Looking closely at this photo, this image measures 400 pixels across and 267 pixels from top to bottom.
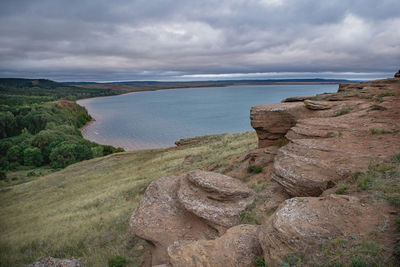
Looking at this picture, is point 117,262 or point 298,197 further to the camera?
point 117,262

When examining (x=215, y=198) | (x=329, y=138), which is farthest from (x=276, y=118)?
(x=215, y=198)

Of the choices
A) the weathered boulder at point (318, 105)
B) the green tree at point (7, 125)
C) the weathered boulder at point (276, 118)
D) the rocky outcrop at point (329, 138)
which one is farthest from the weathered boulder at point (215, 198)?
the green tree at point (7, 125)

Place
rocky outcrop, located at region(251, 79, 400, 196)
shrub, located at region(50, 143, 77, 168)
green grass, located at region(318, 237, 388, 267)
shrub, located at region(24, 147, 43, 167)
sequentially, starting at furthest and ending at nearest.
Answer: shrub, located at region(24, 147, 43, 167) → shrub, located at region(50, 143, 77, 168) → rocky outcrop, located at region(251, 79, 400, 196) → green grass, located at region(318, 237, 388, 267)

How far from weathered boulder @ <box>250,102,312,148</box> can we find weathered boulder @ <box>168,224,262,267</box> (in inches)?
380

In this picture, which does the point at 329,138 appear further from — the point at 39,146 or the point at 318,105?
the point at 39,146

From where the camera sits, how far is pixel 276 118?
612 inches

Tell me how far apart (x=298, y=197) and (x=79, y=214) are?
789 inches

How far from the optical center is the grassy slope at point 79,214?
13.4 m

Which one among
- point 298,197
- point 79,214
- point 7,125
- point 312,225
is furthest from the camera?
point 7,125

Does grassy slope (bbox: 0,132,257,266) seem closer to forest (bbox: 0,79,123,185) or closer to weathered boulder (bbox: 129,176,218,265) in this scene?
weathered boulder (bbox: 129,176,218,265)

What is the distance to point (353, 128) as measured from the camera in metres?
11.4

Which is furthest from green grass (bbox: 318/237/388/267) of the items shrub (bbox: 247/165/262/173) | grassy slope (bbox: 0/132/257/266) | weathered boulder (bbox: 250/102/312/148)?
weathered boulder (bbox: 250/102/312/148)

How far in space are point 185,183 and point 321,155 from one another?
274 inches

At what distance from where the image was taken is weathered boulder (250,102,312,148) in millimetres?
15078
